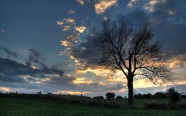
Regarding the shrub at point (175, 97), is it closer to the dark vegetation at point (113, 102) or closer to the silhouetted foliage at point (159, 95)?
the dark vegetation at point (113, 102)

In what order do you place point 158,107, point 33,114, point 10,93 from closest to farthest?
point 33,114
point 158,107
point 10,93

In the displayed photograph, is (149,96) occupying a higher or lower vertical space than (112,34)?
lower

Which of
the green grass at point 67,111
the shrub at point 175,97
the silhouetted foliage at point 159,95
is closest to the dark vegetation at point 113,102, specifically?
the shrub at point 175,97

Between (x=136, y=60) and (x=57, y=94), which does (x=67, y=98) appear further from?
(x=136, y=60)

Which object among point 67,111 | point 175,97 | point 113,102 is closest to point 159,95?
point 175,97

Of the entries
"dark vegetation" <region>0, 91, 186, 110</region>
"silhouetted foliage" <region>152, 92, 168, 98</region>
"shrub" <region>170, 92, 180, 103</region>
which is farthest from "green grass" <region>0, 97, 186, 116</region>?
"silhouetted foliage" <region>152, 92, 168, 98</region>

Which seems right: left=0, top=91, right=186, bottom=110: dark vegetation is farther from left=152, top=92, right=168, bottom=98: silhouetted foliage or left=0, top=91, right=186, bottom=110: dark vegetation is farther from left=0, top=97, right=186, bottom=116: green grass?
left=152, top=92, right=168, bottom=98: silhouetted foliage

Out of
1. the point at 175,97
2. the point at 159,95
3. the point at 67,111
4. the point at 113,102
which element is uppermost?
the point at 159,95

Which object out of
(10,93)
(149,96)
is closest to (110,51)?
(10,93)

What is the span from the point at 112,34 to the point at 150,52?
9.36 m

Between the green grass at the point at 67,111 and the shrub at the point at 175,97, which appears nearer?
the green grass at the point at 67,111

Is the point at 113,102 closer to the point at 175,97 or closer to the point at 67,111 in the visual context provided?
the point at 175,97

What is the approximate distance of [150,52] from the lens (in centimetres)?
6488

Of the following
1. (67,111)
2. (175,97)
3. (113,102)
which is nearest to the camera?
(67,111)
